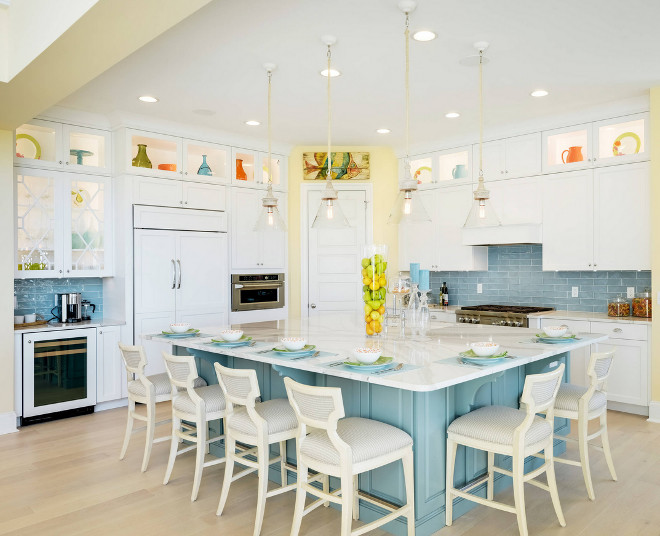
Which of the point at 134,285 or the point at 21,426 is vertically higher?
the point at 134,285

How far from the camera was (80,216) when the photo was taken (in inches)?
203

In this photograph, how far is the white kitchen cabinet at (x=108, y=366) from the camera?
5027 mm

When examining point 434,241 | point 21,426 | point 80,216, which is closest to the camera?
point 21,426

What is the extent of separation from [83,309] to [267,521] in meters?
3.39

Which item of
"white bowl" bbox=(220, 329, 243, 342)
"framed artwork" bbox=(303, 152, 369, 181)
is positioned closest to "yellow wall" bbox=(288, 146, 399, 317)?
"framed artwork" bbox=(303, 152, 369, 181)

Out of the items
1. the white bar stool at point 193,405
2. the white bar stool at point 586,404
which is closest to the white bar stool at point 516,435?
the white bar stool at point 586,404

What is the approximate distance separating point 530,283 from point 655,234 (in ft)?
4.92

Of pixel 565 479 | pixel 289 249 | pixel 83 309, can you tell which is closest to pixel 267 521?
pixel 565 479

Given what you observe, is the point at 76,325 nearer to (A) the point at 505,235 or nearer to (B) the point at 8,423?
(B) the point at 8,423

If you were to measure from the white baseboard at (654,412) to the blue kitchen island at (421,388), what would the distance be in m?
1.58

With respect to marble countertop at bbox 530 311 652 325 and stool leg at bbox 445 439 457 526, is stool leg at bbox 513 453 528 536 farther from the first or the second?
marble countertop at bbox 530 311 652 325

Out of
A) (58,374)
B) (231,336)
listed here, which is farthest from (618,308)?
(58,374)

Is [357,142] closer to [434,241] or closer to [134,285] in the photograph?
[434,241]

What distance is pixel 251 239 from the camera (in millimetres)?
6211
